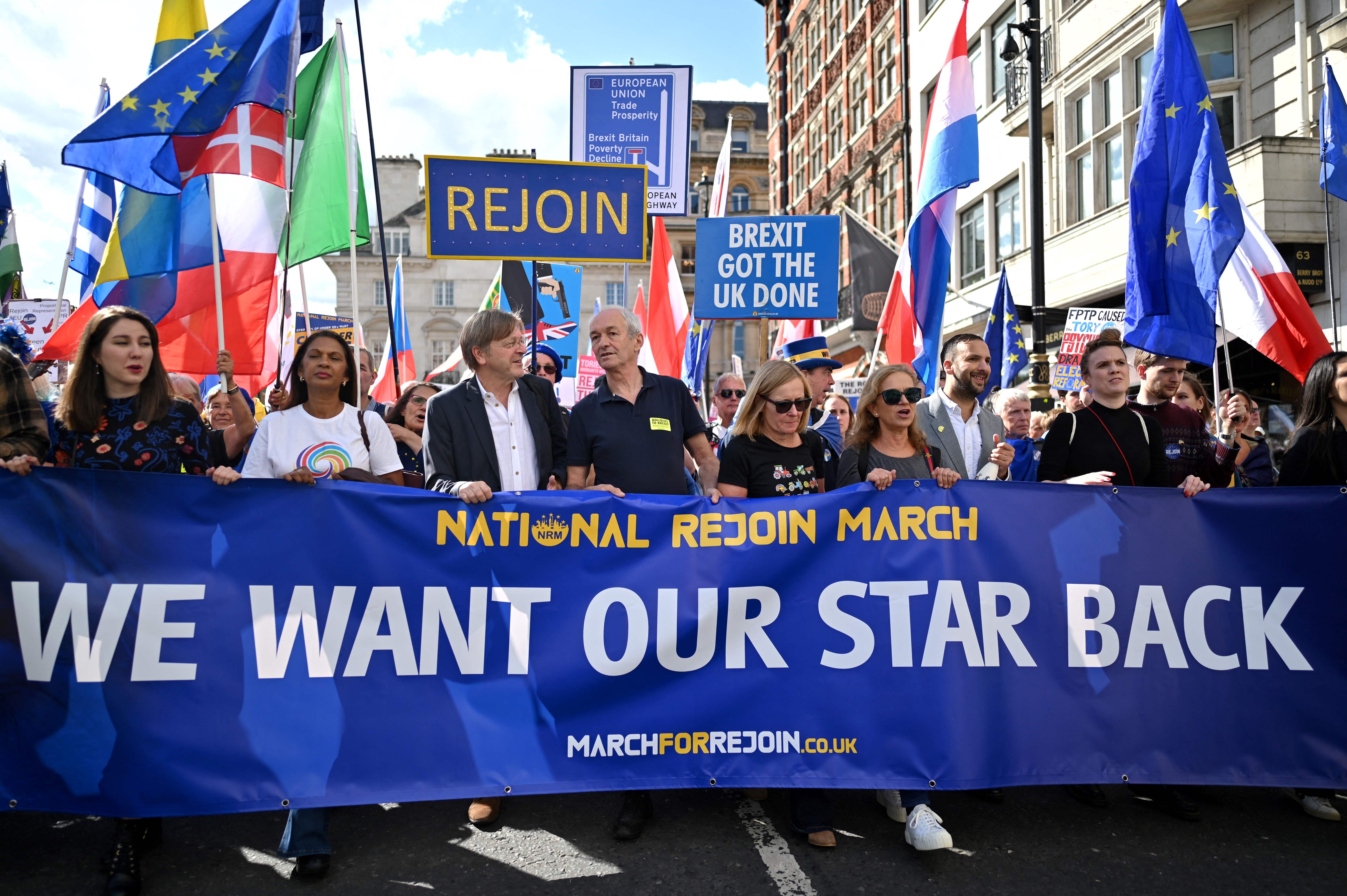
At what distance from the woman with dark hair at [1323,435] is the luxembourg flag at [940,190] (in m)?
2.71

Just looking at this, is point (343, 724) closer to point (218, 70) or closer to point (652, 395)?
point (652, 395)

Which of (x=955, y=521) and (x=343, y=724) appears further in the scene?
(x=955, y=521)

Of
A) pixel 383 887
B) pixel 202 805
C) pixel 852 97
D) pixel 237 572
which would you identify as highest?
pixel 852 97

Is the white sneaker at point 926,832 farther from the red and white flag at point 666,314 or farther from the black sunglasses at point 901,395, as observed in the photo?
the red and white flag at point 666,314

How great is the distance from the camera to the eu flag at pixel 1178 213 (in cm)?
555

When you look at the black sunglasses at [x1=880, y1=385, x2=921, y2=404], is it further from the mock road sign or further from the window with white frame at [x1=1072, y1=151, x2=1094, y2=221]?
the window with white frame at [x1=1072, y1=151, x2=1094, y2=221]

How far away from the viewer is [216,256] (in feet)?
16.0

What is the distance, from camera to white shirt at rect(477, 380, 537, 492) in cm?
420

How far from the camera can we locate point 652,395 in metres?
4.36

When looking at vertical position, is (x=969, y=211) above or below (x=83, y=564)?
above

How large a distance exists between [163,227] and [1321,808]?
6532 mm

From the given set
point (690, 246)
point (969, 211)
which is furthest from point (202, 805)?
point (690, 246)

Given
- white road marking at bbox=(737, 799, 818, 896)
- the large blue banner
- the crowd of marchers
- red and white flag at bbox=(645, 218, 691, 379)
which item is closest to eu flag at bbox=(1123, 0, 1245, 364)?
the crowd of marchers

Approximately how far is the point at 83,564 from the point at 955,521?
3.30 metres
